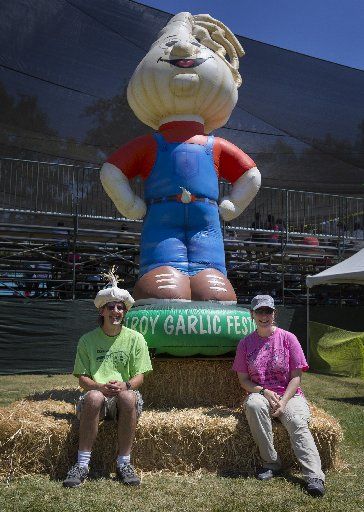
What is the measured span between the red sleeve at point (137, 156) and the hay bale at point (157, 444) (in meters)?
1.96

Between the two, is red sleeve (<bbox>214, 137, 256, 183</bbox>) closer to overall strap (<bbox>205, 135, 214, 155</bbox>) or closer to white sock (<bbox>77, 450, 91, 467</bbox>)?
overall strap (<bbox>205, 135, 214, 155</bbox>)

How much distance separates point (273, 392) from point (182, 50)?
Answer: 8.39 feet

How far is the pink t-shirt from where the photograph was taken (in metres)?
3.24

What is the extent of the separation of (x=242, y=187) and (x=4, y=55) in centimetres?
821

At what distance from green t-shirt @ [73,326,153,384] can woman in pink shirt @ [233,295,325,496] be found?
1.77 feet

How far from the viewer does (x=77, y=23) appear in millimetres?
12008

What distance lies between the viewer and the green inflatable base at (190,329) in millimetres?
3689

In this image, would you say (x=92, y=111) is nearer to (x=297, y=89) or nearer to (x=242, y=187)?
(x=297, y=89)

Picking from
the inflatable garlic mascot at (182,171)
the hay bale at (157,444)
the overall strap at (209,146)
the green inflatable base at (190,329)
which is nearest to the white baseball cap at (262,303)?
the green inflatable base at (190,329)

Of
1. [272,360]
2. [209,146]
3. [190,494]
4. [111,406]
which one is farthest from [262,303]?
[209,146]

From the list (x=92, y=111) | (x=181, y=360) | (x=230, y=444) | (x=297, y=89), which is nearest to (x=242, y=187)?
(x=181, y=360)

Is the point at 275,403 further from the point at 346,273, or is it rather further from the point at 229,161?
the point at 346,273

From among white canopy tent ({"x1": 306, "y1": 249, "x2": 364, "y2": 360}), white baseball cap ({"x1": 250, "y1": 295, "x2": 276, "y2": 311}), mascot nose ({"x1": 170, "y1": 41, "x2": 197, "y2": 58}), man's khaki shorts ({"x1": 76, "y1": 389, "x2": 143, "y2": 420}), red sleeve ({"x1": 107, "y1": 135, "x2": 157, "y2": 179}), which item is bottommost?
man's khaki shorts ({"x1": 76, "y1": 389, "x2": 143, "y2": 420})

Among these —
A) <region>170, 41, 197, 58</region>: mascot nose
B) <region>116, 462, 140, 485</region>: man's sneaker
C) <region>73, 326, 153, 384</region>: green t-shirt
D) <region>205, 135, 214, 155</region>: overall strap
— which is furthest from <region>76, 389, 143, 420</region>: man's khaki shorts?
<region>170, 41, 197, 58</region>: mascot nose
